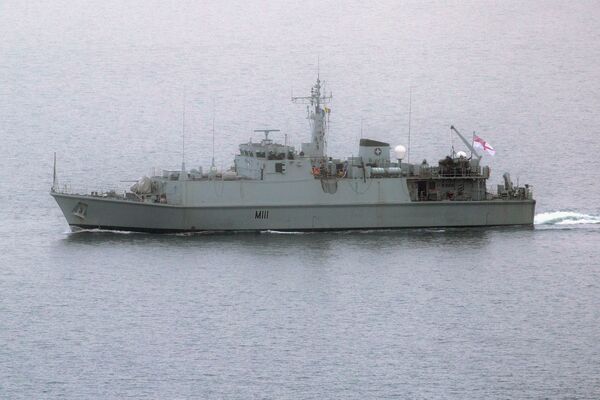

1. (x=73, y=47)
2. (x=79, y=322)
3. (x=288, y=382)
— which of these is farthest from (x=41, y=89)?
(x=288, y=382)

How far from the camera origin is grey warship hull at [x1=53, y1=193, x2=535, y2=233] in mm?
76125

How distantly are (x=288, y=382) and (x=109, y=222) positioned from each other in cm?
2230

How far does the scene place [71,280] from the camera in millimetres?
68688

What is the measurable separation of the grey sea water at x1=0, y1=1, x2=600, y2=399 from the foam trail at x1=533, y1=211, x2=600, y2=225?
0.14 meters

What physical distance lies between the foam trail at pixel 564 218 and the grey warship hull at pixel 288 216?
153cm

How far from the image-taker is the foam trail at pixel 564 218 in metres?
81.6

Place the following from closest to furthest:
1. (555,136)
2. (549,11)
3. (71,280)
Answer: (71,280)
(555,136)
(549,11)

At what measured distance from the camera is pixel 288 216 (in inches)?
3046

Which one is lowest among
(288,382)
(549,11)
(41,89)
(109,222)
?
(288,382)

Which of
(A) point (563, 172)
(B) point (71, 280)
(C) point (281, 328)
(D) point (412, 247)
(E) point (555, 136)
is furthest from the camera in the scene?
(E) point (555, 136)

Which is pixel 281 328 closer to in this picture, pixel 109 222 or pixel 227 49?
pixel 109 222

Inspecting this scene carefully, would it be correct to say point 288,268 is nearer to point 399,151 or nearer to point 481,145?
point 399,151

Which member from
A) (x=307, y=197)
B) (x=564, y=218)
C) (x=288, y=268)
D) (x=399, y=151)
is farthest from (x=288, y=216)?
(x=564, y=218)

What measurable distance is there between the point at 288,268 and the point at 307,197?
23.7ft
